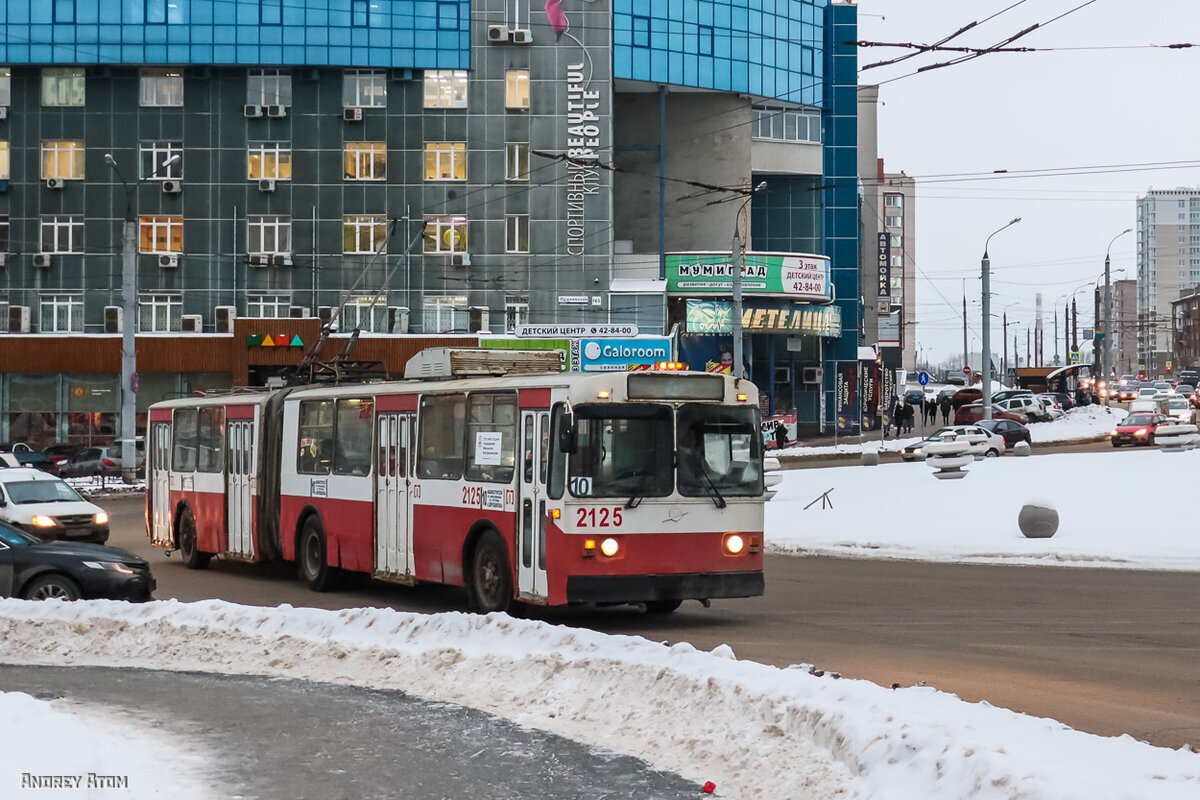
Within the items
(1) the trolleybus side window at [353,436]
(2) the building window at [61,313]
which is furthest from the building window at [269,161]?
(1) the trolleybus side window at [353,436]

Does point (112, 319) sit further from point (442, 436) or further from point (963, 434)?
point (442, 436)

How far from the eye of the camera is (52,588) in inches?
667

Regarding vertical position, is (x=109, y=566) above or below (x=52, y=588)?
above

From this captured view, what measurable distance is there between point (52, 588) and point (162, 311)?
47.7 meters

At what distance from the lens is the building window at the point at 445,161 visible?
63125 mm

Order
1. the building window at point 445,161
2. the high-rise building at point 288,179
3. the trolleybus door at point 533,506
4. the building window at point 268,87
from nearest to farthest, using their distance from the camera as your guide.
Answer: the trolleybus door at point 533,506 < the high-rise building at point 288,179 < the building window at point 268,87 < the building window at point 445,161

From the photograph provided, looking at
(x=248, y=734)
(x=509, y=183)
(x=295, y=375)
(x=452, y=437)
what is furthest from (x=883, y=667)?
(x=509, y=183)

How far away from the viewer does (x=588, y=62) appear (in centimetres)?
6294

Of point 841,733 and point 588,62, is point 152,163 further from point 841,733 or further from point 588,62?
point 841,733

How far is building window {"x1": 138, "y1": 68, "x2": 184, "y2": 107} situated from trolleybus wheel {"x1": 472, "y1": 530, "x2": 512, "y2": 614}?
50.8 metres

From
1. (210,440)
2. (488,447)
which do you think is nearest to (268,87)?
(210,440)

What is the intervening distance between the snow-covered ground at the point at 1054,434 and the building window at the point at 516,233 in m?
13.3

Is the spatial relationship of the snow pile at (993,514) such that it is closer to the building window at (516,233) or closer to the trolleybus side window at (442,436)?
the trolleybus side window at (442,436)

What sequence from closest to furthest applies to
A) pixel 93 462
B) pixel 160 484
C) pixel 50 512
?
pixel 50 512 → pixel 160 484 → pixel 93 462
